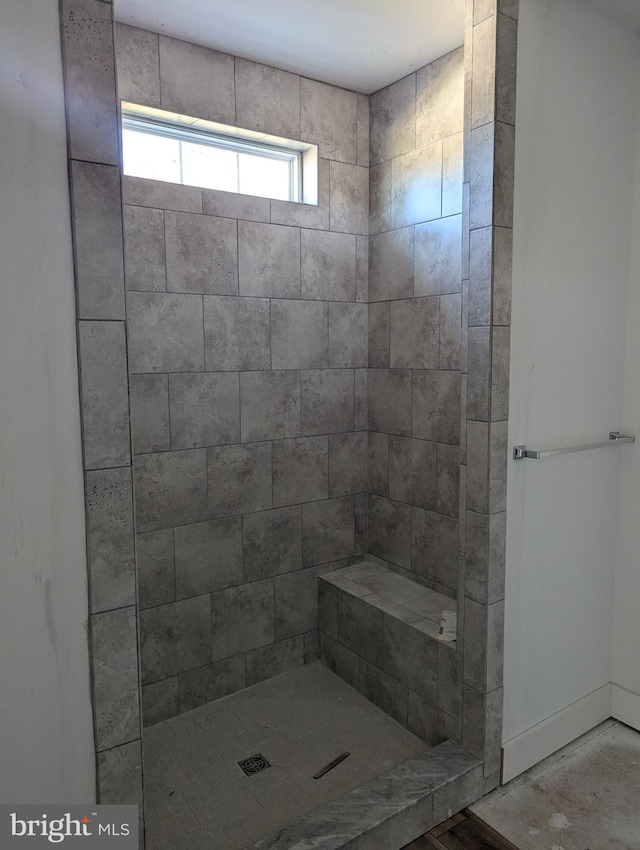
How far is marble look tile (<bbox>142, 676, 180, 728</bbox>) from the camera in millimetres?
2424

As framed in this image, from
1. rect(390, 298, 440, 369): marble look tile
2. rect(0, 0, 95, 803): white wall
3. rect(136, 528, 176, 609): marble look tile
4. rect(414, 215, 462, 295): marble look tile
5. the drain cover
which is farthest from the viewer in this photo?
rect(390, 298, 440, 369): marble look tile

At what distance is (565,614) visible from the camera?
2182 mm

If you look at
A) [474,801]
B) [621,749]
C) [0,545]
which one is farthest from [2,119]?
[621,749]

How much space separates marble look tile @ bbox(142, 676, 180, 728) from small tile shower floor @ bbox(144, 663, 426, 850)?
39mm

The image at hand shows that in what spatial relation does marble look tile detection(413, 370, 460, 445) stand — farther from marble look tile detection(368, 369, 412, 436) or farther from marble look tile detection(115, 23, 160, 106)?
marble look tile detection(115, 23, 160, 106)

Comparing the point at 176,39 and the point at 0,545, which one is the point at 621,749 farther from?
the point at 176,39

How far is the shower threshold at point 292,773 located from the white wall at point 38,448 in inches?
30.1

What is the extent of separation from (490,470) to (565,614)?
0.74m

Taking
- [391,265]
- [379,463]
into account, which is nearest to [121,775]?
[379,463]

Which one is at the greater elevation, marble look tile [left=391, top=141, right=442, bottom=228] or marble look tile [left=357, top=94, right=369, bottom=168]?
marble look tile [left=357, top=94, right=369, bottom=168]

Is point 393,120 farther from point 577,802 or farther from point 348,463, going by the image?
point 577,802

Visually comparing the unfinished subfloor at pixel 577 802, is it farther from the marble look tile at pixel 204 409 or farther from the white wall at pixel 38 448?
the marble look tile at pixel 204 409

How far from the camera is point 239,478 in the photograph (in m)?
2.61

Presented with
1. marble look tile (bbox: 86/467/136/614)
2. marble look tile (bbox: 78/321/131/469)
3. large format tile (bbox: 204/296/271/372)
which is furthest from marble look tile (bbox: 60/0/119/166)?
large format tile (bbox: 204/296/271/372)
